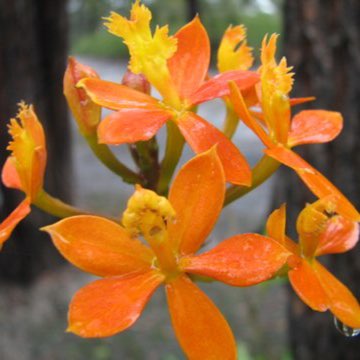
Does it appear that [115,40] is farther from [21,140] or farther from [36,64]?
[21,140]

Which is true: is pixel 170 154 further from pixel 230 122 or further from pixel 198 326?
pixel 198 326

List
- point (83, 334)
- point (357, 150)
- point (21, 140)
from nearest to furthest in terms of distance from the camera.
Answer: point (83, 334) < point (21, 140) < point (357, 150)

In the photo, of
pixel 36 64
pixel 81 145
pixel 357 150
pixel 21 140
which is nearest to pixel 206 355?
pixel 21 140

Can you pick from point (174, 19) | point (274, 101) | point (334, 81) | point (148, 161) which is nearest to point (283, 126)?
point (274, 101)

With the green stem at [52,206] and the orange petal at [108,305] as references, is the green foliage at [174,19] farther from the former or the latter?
the orange petal at [108,305]

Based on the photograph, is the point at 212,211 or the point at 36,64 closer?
the point at 212,211

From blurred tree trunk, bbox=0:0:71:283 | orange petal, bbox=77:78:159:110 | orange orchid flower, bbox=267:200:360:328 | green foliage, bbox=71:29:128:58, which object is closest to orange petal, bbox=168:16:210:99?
orange petal, bbox=77:78:159:110
